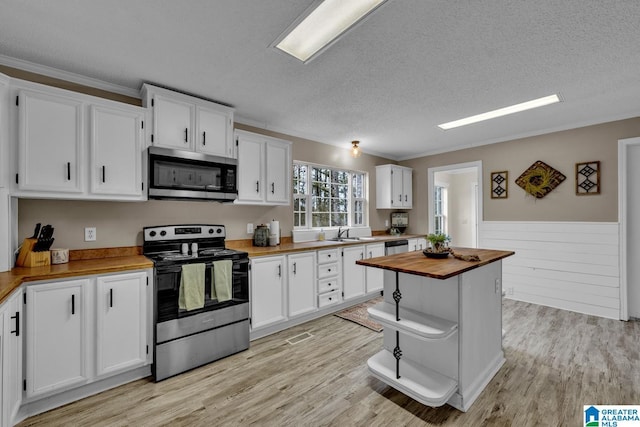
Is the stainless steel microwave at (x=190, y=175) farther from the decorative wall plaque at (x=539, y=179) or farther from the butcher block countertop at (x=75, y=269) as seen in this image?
the decorative wall plaque at (x=539, y=179)

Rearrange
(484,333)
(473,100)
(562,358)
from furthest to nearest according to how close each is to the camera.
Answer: (473,100)
(562,358)
(484,333)

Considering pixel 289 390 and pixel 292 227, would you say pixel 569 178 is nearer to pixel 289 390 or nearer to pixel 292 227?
pixel 292 227

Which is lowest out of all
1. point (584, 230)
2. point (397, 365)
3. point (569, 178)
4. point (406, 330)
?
point (397, 365)

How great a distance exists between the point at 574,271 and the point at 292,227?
3.93 m

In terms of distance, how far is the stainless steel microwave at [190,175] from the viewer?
8.42 ft

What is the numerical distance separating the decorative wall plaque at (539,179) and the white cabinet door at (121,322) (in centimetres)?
503

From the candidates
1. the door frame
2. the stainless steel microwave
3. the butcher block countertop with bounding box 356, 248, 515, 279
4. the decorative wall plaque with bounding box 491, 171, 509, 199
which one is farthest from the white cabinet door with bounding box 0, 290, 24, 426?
the door frame

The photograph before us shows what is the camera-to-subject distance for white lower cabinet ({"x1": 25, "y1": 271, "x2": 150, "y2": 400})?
185 centimetres

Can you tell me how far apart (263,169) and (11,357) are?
2513mm

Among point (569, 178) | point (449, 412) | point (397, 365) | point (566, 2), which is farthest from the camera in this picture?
point (569, 178)

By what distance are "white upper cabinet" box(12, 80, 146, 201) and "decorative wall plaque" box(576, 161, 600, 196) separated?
5284 millimetres

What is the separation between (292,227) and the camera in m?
4.12

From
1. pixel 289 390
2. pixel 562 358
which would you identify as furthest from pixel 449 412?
pixel 562 358

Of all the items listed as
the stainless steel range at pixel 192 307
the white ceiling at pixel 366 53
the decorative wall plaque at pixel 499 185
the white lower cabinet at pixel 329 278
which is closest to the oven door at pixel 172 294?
the stainless steel range at pixel 192 307
